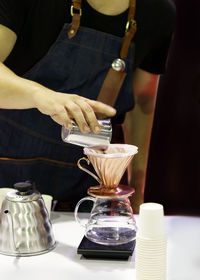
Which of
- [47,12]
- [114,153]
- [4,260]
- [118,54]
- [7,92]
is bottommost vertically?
[4,260]

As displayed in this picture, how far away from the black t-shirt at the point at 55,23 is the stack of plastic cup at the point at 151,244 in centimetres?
91

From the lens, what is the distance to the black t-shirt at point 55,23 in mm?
1757

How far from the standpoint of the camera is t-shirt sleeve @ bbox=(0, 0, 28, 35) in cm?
170

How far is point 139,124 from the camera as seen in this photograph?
2.37 m

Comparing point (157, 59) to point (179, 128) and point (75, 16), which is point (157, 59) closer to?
point (75, 16)

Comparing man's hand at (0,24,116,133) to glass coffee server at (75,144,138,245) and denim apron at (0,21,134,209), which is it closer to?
glass coffee server at (75,144,138,245)

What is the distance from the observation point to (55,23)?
1847 millimetres

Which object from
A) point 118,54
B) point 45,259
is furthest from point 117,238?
point 118,54

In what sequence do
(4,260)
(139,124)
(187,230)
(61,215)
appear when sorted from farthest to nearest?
(139,124), (61,215), (187,230), (4,260)

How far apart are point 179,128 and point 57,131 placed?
1.04 m

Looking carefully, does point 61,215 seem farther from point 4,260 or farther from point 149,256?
point 149,256

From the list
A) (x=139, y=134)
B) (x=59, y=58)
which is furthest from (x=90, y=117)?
(x=139, y=134)

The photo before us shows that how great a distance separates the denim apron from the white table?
1.56 ft

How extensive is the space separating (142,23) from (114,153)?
808mm
